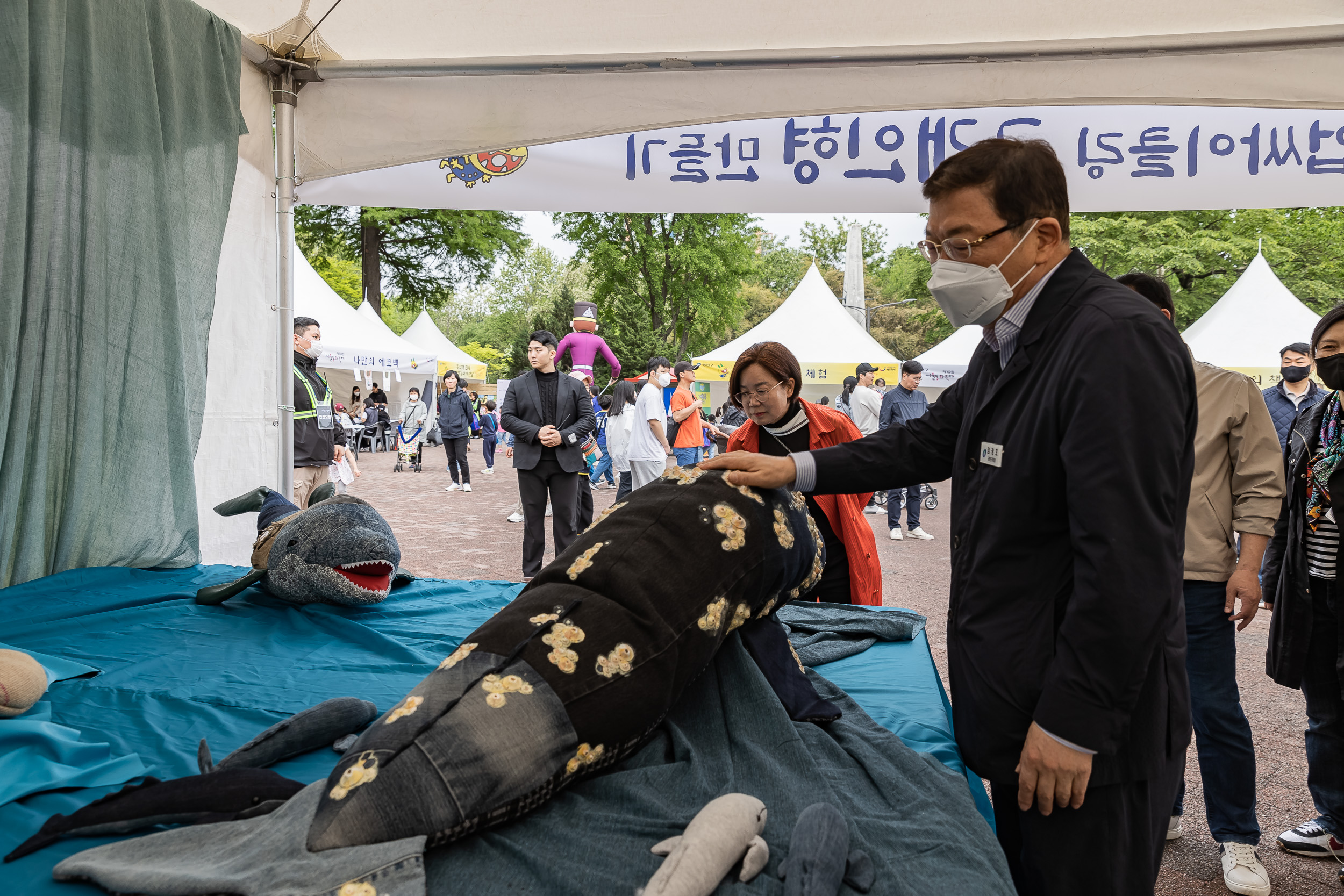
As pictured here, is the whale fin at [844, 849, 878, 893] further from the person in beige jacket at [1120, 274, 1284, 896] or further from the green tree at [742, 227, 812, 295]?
the green tree at [742, 227, 812, 295]

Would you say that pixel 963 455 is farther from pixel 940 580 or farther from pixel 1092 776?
pixel 940 580

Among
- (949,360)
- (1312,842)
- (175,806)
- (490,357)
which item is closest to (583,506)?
(1312,842)

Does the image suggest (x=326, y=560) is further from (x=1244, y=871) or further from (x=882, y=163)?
(x=882, y=163)

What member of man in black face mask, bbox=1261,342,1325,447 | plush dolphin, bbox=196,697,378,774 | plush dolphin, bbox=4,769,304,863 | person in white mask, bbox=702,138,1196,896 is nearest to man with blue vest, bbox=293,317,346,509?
plush dolphin, bbox=196,697,378,774

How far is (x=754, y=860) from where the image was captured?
1.27 m

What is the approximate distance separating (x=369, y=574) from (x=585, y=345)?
7128 millimetres

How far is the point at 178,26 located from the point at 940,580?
6054mm

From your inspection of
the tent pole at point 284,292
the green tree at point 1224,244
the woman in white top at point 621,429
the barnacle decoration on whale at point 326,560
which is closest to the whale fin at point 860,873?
the barnacle decoration on whale at point 326,560

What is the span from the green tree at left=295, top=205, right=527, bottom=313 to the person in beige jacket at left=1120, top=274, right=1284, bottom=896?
19038 mm

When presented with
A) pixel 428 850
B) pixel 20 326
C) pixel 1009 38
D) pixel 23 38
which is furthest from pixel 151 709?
pixel 1009 38

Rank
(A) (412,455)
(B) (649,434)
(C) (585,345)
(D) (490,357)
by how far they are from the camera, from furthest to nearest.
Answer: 1. (D) (490,357)
2. (A) (412,455)
3. (C) (585,345)
4. (B) (649,434)

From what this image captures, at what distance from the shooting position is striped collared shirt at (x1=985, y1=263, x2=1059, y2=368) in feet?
5.06

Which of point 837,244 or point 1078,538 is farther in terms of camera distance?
point 837,244

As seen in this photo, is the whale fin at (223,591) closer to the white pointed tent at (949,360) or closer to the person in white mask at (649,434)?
the person in white mask at (649,434)
